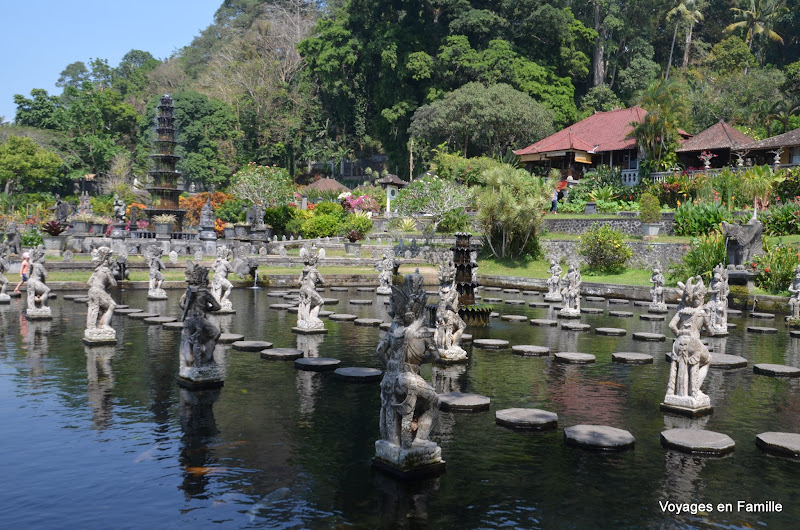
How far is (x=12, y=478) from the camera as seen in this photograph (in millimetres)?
7773

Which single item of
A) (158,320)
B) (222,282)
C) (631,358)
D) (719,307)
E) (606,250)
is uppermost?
(606,250)

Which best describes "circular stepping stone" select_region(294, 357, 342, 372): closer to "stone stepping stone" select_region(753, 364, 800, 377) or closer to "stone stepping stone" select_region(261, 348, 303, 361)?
"stone stepping stone" select_region(261, 348, 303, 361)

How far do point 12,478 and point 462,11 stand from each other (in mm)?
66756

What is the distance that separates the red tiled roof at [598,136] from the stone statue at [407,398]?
150 ft

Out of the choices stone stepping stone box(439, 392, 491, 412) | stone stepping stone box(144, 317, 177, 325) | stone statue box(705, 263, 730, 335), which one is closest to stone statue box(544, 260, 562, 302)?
stone statue box(705, 263, 730, 335)

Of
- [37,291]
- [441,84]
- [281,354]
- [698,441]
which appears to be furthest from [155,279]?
[441,84]

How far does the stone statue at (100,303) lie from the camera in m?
15.3

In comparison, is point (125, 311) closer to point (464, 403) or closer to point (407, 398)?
point (464, 403)

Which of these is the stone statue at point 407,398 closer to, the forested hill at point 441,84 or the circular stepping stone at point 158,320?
the circular stepping stone at point 158,320

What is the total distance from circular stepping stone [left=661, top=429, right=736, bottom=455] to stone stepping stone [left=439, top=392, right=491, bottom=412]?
113 inches

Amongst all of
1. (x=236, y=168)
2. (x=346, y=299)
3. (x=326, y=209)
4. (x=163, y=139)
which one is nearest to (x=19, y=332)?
(x=346, y=299)

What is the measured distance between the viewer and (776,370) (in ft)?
47.5

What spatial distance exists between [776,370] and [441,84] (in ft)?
184

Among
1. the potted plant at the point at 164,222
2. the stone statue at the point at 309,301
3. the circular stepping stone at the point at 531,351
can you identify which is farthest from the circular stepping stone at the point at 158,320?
the potted plant at the point at 164,222
